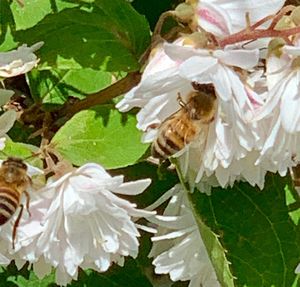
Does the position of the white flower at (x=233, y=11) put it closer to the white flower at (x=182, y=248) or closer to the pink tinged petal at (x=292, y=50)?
the pink tinged petal at (x=292, y=50)

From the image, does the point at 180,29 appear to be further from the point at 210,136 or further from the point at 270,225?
the point at 270,225

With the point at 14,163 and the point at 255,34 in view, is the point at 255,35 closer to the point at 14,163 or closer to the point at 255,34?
the point at 255,34

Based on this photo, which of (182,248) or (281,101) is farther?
(182,248)

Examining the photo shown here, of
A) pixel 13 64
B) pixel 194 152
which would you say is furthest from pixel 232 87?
pixel 13 64

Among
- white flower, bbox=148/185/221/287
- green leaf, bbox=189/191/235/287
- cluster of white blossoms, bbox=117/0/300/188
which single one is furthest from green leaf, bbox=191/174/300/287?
cluster of white blossoms, bbox=117/0/300/188

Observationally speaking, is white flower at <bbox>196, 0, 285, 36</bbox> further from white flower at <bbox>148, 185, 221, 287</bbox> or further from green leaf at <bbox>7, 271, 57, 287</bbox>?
green leaf at <bbox>7, 271, 57, 287</bbox>

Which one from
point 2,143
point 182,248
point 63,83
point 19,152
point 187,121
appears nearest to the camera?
point 187,121
